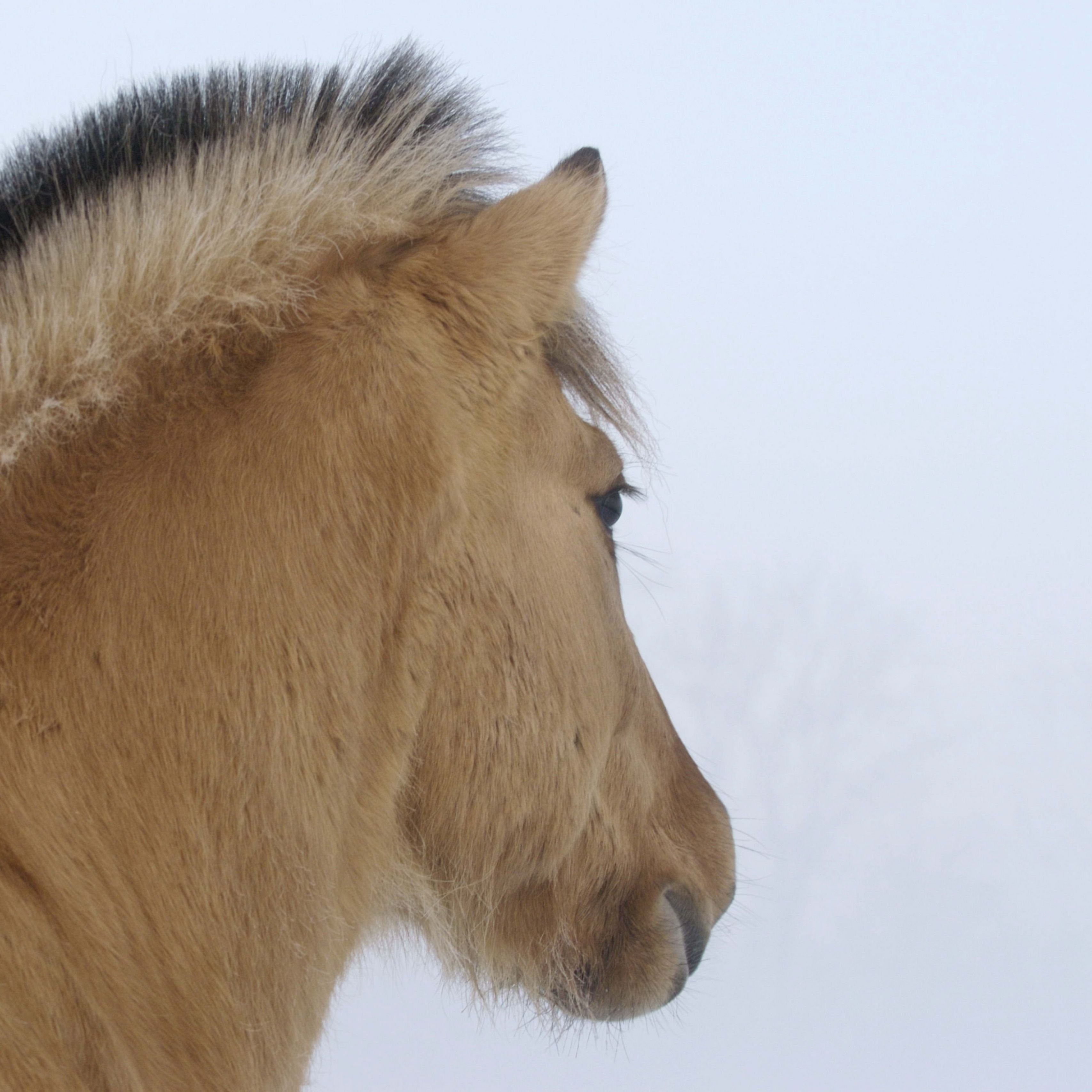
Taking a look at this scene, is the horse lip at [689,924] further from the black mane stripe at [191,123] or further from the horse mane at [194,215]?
the black mane stripe at [191,123]

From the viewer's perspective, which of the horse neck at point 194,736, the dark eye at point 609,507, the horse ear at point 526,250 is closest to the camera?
the horse neck at point 194,736

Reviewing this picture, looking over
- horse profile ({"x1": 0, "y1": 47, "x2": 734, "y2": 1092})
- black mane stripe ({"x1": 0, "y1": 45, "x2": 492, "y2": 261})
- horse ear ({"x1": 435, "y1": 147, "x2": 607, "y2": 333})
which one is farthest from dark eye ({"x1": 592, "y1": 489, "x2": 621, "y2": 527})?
black mane stripe ({"x1": 0, "y1": 45, "x2": 492, "y2": 261})

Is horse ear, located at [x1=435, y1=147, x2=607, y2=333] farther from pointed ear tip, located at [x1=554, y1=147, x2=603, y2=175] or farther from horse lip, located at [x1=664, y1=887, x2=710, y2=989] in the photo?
horse lip, located at [x1=664, y1=887, x2=710, y2=989]

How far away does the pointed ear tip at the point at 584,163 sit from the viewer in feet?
4.53

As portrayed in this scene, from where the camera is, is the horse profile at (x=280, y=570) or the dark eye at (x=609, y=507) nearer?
the horse profile at (x=280, y=570)

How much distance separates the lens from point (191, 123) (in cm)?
126

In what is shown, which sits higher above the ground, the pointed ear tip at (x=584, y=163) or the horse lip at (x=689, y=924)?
the pointed ear tip at (x=584, y=163)

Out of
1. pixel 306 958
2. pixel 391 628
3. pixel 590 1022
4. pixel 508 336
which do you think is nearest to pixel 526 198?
pixel 508 336

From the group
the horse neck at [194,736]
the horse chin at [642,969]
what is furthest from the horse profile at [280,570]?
the horse chin at [642,969]

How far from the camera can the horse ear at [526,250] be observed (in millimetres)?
1284

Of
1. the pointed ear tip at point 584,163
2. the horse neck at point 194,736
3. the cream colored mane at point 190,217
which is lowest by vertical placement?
the horse neck at point 194,736

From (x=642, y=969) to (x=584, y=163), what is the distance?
44.8 inches

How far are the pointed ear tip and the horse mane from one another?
13 cm

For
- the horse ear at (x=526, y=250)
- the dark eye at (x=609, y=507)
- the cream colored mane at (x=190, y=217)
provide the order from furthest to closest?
the dark eye at (x=609, y=507) → the horse ear at (x=526, y=250) → the cream colored mane at (x=190, y=217)
